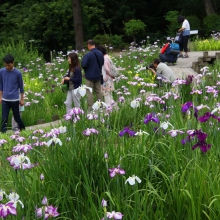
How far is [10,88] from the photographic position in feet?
23.4

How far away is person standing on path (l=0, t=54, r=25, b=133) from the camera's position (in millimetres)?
7102

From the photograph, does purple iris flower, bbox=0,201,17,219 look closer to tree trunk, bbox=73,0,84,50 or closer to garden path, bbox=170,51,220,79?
garden path, bbox=170,51,220,79

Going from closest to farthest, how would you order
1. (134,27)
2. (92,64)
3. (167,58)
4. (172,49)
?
(92,64) → (172,49) → (167,58) → (134,27)

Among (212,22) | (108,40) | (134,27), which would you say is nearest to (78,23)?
(108,40)

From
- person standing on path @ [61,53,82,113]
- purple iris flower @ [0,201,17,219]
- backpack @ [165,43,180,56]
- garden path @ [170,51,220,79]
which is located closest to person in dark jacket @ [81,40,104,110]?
person standing on path @ [61,53,82,113]

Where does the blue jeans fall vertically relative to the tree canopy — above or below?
below

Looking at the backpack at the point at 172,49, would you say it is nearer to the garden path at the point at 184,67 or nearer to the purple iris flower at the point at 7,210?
the garden path at the point at 184,67

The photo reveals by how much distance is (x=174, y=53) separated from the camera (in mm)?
13219

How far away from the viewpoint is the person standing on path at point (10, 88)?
7102mm

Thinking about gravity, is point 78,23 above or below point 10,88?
above

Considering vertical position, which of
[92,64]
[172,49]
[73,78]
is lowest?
[172,49]

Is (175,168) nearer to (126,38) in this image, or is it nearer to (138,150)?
(138,150)

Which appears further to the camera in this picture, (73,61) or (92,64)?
(92,64)

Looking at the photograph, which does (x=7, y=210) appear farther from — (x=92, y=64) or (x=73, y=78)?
(x=92, y=64)
